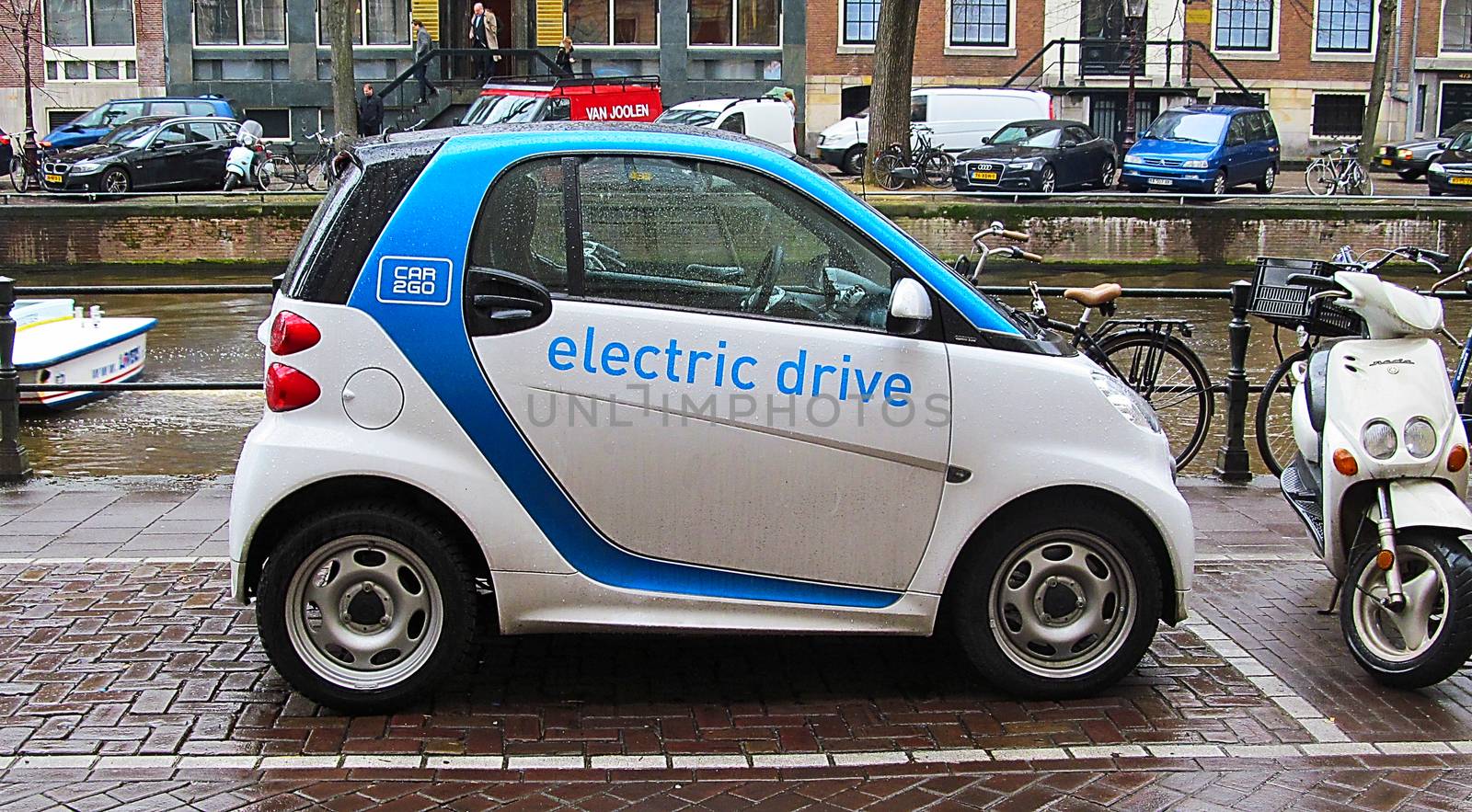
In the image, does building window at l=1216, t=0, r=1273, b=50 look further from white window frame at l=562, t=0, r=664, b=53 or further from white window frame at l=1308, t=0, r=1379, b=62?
white window frame at l=562, t=0, r=664, b=53

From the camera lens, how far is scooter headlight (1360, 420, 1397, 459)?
A: 17.4 feet

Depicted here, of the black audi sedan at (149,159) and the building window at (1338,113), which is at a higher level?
the building window at (1338,113)

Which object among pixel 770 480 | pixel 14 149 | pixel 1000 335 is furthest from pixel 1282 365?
pixel 14 149

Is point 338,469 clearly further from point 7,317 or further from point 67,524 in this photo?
point 7,317

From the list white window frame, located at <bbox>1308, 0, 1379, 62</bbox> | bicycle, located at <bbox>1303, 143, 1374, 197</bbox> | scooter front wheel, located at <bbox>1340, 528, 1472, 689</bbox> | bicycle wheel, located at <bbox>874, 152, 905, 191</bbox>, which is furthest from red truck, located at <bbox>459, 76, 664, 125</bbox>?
white window frame, located at <bbox>1308, 0, 1379, 62</bbox>

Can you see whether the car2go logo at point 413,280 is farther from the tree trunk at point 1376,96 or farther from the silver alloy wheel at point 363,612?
the tree trunk at point 1376,96

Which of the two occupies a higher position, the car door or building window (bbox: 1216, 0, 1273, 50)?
building window (bbox: 1216, 0, 1273, 50)

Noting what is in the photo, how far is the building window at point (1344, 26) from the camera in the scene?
4234 centimetres

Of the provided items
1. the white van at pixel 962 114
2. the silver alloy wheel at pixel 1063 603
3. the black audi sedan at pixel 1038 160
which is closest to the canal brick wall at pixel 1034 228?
the black audi sedan at pixel 1038 160

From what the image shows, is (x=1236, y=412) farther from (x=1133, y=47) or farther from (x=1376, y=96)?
(x=1376, y=96)

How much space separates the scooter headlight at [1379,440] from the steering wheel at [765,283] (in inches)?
83.4

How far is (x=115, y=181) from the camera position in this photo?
27594mm

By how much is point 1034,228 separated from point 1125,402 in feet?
65.8

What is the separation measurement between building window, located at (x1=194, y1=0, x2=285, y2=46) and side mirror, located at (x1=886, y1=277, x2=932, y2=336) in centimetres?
3732
